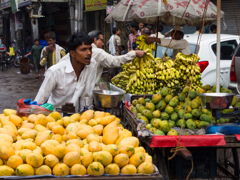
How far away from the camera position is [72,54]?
362 cm

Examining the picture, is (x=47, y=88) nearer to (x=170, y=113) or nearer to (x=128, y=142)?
(x=170, y=113)

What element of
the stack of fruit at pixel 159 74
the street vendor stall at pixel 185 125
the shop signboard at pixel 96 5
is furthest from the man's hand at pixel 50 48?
the shop signboard at pixel 96 5

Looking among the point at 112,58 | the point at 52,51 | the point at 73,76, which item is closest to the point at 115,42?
the point at 52,51

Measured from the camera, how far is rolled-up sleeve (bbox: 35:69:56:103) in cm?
349

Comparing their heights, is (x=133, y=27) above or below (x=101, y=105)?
above

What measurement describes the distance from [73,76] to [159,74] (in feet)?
6.18

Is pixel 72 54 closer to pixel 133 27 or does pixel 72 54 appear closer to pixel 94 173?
pixel 94 173

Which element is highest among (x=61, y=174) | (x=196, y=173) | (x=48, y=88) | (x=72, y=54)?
(x=72, y=54)

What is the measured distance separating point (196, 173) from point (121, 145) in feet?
2.73

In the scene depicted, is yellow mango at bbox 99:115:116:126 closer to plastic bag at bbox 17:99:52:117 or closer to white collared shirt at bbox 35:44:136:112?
plastic bag at bbox 17:99:52:117

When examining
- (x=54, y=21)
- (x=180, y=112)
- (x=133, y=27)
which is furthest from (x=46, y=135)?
(x=54, y=21)

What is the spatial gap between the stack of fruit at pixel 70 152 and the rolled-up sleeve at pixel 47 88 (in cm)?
94

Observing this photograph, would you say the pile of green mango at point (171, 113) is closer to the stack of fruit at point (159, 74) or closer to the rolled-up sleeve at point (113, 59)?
the rolled-up sleeve at point (113, 59)

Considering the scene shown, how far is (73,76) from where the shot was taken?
3727 mm
